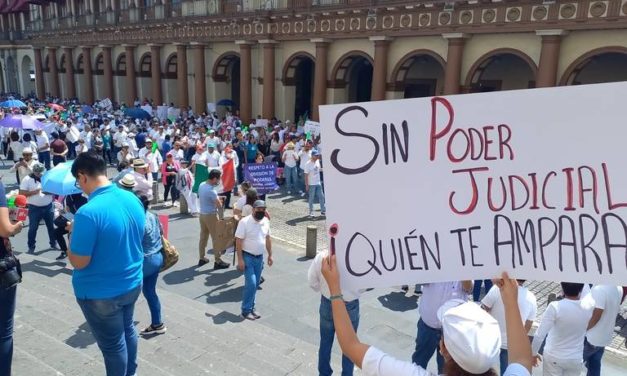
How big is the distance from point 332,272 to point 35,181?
6.96 meters

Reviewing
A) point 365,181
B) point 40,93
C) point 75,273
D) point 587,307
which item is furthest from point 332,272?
point 40,93

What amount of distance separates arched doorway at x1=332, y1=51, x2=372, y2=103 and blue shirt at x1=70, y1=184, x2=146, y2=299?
52.1 feet

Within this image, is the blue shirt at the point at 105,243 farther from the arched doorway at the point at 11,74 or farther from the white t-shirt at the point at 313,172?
the arched doorway at the point at 11,74

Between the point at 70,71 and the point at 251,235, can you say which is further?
the point at 70,71

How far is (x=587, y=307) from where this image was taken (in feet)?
12.1

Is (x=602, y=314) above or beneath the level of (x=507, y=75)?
beneath

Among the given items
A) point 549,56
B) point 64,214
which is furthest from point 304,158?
point 549,56

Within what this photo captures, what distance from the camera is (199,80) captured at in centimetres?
2452

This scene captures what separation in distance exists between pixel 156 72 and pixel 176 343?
984 inches

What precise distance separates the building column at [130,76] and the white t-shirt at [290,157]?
64.4 ft

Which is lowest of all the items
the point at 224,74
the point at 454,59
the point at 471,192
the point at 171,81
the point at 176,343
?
the point at 176,343

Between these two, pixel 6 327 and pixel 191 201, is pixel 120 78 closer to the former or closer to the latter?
pixel 191 201

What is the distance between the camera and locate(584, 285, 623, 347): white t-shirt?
3.94 meters

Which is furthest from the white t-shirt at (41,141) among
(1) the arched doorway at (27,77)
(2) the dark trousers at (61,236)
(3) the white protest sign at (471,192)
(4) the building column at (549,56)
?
(1) the arched doorway at (27,77)
